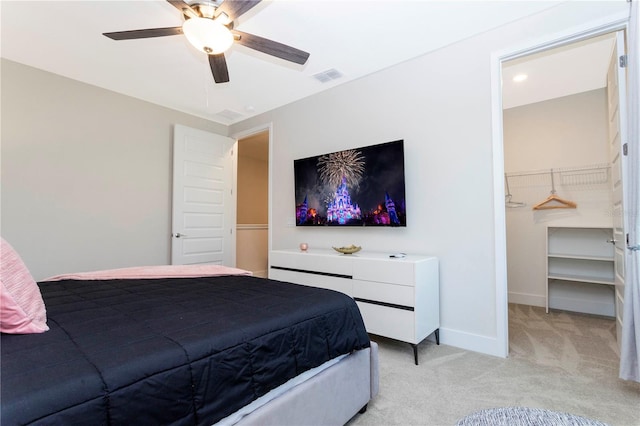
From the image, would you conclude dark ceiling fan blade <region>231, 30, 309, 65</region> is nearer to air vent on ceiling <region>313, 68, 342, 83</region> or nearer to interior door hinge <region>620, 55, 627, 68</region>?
air vent on ceiling <region>313, 68, 342, 83</region>

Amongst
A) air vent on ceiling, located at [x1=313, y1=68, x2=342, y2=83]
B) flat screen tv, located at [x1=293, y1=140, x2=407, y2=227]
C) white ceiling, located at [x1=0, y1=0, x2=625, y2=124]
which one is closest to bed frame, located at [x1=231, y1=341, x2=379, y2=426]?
flat screen tv, located at [x1=293, y1=140, x2=407, y2=227]

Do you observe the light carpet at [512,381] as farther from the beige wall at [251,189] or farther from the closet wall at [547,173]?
the beige wall at [251,189]

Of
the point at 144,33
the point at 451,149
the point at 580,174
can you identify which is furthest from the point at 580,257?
the point at 144,33

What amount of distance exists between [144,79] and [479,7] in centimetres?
330

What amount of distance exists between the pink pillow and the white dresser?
6.81ft

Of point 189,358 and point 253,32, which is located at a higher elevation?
point 253,32

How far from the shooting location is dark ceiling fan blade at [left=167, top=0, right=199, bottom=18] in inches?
70.3

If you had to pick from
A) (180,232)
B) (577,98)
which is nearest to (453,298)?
(577,98)

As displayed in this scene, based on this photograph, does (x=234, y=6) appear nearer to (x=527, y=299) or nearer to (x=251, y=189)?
(x=527, y=299)

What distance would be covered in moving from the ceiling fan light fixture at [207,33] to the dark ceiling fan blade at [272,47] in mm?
116

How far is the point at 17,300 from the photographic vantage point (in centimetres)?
107

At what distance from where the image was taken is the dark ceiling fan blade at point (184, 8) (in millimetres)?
1787

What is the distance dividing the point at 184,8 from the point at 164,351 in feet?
6.28

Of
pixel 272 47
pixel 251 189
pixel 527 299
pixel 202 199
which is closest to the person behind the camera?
pixel 272 47
